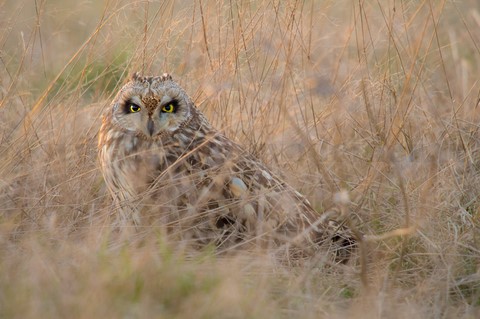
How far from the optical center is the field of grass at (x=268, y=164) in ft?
8.45

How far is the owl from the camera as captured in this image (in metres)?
3.35

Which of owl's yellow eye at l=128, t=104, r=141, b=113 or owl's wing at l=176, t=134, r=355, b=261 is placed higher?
owl's yellow eye at l=128, t=104, r=141, b=113

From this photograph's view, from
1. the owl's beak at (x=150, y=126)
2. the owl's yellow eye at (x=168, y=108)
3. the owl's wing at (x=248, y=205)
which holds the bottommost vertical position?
the owl's wing at (x=248, y=205)

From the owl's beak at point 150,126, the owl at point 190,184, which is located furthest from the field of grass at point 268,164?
the owl's beak at point 150,126

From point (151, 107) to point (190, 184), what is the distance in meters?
0.33

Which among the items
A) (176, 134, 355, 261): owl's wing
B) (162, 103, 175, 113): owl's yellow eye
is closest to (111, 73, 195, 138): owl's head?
(162, 103, 175, 113): owl's yellow eye

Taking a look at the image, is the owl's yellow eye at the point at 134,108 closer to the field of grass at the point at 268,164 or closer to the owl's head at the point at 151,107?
the owl's head at the point at 151,107

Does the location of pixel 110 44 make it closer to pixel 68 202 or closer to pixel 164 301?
pixel 68 202

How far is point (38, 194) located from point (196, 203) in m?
0.67

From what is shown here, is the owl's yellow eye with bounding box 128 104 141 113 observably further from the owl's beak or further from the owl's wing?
the owl's wing

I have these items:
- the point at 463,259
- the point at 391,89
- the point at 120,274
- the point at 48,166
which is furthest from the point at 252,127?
the point at 120,274

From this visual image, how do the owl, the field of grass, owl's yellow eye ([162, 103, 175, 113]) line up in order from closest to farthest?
the field of grass
the owl
owl's yellow eye ([162, 103, 175, 113])

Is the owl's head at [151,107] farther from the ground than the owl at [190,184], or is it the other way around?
the owl's head at [151,107]

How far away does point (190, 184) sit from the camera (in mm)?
3395
